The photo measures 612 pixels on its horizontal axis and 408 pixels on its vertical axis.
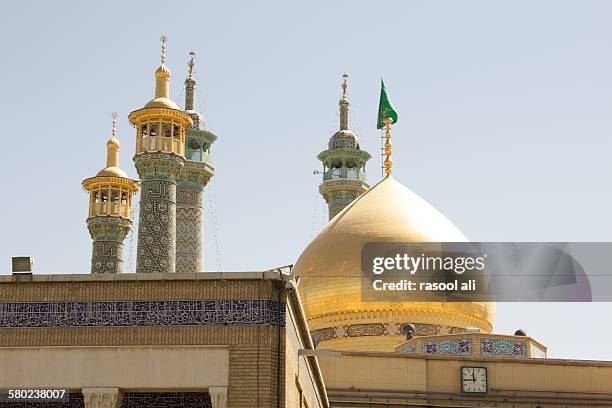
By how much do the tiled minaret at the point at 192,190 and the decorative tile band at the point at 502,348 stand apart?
37.3 feet

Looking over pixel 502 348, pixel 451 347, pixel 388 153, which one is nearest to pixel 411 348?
pixel 451 347

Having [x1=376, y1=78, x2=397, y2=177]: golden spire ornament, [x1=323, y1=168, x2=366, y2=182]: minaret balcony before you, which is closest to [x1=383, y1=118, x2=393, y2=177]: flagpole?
[x1=376, y1=78, x2=397, y2=177]: golden spire ornament

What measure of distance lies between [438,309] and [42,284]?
15095mm

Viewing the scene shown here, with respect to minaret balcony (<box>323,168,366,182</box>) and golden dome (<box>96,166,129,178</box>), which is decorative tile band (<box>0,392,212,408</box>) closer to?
golden dome (<box>96,166,129,178</box>)

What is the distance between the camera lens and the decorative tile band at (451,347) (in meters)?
22.4

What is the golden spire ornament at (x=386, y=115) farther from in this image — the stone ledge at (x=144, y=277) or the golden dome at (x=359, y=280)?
the stone ledge at (x=144, y=277)

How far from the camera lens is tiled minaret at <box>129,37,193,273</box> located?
27953mm

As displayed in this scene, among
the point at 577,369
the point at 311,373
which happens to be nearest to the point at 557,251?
the point at 577,369

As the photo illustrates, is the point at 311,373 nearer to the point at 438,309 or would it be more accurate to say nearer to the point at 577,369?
the point at 577,369

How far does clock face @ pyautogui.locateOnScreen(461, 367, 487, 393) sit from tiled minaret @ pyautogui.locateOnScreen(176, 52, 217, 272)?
13152 mm

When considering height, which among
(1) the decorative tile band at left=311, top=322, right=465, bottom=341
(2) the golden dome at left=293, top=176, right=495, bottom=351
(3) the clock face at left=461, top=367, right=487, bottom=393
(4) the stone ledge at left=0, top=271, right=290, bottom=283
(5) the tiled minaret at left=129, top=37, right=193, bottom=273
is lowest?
(4) the stone ledge at left=0, top=271, right=290, bottom=283

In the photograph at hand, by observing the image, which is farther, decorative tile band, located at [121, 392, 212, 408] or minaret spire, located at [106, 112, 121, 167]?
minaret spire, located at [106, 112, 121, 167]

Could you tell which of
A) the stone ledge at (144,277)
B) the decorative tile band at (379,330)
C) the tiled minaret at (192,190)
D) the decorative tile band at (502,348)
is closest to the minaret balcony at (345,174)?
the tiled minaret at (192,190)

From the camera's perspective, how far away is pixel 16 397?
10.3 meters
